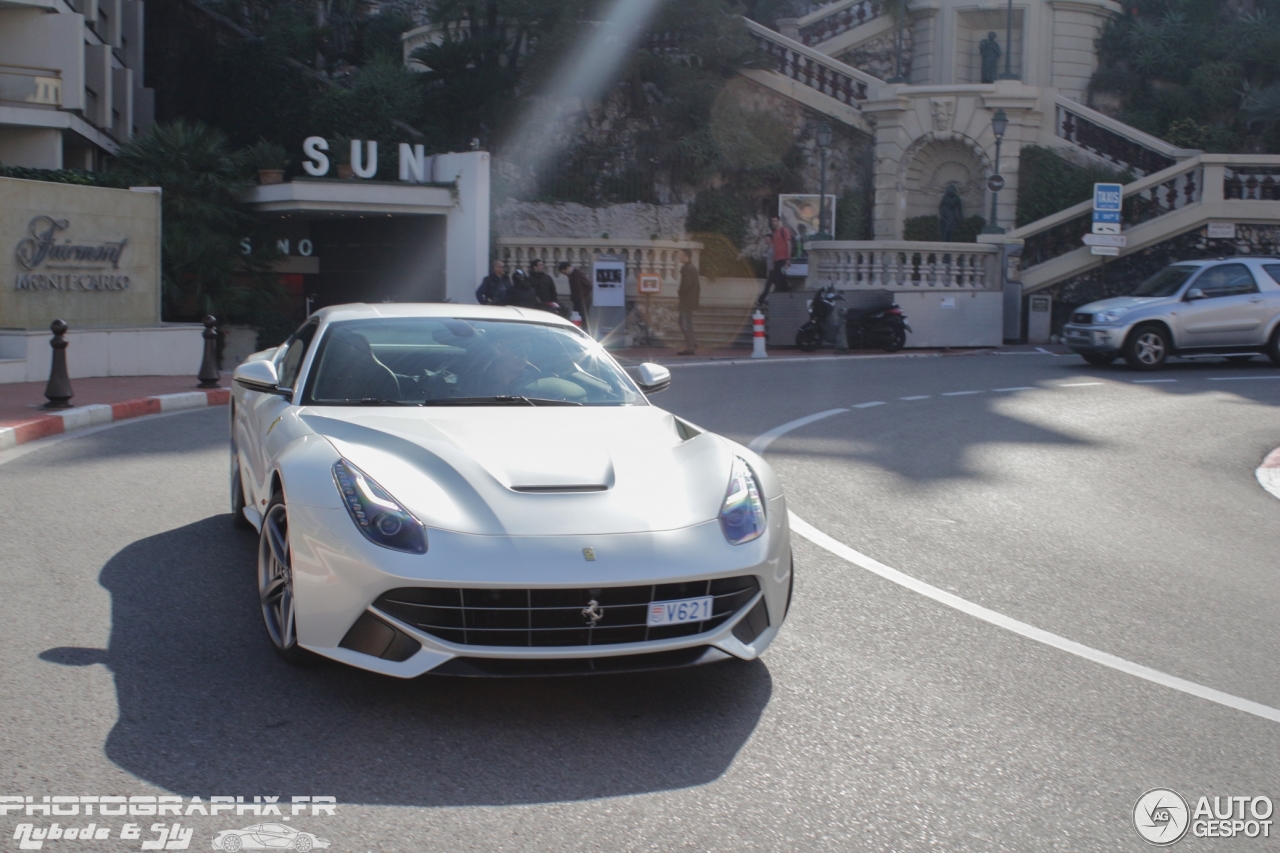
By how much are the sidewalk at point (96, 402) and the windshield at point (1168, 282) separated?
46.5 feet

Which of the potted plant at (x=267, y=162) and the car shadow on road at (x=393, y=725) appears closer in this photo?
the car shadow on road at (x=393, y=725)

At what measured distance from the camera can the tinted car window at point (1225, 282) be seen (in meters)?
20.2

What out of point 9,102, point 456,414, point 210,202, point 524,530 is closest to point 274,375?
point 456,414

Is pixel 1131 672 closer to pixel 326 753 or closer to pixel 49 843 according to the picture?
pixel 326 753

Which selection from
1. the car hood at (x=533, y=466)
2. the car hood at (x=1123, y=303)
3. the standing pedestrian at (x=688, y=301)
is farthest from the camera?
the standing pedestrian at (x=688, y=301)

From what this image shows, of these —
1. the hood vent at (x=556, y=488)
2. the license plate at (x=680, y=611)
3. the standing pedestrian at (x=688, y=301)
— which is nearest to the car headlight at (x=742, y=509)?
the license plate at (x=680, y=611)

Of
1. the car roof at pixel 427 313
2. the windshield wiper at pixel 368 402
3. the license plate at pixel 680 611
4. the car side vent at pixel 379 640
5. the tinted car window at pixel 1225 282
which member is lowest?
the car side vent at pixel 379 640

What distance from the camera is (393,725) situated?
4.32m

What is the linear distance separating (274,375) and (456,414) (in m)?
1.11

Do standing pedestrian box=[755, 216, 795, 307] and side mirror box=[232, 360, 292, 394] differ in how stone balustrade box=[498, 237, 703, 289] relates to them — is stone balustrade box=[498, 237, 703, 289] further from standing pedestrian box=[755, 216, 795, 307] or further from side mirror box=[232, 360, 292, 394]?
side mirror box=[232, 360, 292, 394]

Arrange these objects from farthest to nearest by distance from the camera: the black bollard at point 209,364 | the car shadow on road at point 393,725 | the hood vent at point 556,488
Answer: the black bollard at point 209,364
the hood vent at point 556,488
the car shadow on road at point 393,725

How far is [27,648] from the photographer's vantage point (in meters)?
5.05

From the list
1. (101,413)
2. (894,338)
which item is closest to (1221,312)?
(894,338)

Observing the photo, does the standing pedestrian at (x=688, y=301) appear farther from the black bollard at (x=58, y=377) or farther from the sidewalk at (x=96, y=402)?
the black bollard at (x=58, y=377)
